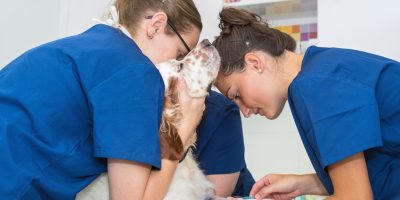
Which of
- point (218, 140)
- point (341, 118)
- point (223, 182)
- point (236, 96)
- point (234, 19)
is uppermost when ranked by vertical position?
point (234, 19)

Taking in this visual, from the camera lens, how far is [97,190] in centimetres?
108

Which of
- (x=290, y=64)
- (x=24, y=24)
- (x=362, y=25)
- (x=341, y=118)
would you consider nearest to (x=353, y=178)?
(x=341, y=118)

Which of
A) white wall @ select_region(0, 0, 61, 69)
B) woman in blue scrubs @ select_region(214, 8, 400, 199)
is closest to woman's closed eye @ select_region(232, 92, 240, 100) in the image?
woman in blue scrubs @ select_region(214, 8, 400, 199)

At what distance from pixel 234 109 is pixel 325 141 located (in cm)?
69

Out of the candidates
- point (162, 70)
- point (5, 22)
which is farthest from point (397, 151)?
point (5, 22)

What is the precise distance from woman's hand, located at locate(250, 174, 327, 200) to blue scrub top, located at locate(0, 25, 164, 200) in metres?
0.59

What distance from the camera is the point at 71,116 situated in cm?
92

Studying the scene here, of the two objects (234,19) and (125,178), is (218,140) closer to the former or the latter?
(234,19)

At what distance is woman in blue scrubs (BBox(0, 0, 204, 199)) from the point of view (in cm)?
89

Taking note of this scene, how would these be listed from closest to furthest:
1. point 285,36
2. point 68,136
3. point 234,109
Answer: point 68,136 < point 285,36 < point 234,109

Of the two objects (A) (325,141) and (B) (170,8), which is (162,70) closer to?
(B) (170,8)

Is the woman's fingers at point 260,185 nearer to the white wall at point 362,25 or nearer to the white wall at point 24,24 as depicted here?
the white wall at point 362,25

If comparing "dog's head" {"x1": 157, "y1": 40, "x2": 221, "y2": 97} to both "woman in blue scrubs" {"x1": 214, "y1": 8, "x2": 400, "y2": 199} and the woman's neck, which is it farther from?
the woman's neck

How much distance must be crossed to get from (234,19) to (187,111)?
13.7 inches
